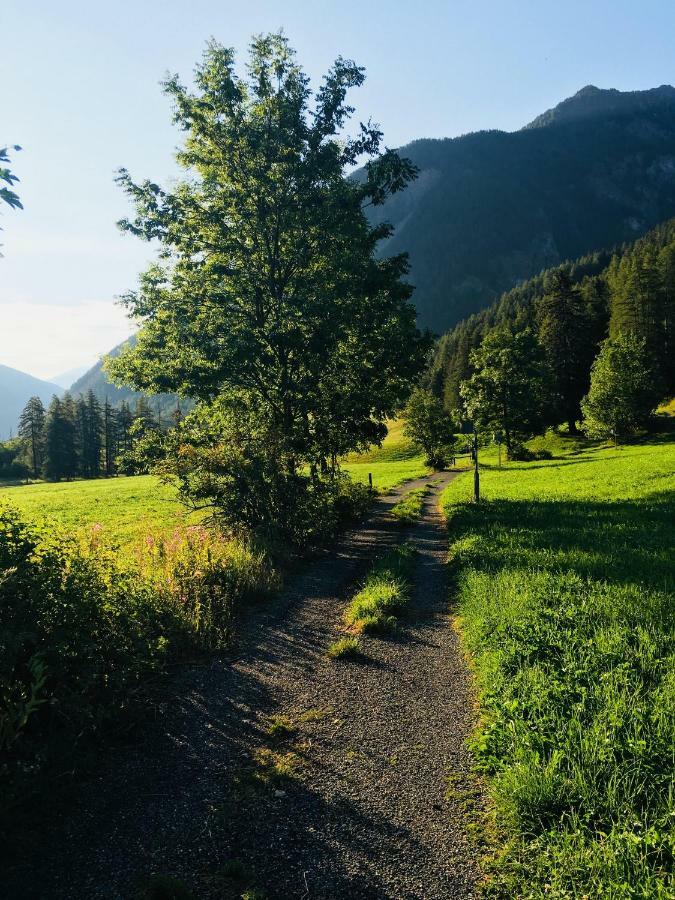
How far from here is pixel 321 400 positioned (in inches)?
727

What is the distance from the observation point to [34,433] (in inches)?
3531

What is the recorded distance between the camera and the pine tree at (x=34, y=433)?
8862cm

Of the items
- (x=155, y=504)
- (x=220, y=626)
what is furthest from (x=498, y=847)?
(x=155, y=504)

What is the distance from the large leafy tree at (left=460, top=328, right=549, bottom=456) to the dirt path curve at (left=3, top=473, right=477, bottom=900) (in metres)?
49.0

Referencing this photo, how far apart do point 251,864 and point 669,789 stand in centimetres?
325

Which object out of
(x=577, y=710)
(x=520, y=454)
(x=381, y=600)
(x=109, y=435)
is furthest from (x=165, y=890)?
(x=109, y=435)

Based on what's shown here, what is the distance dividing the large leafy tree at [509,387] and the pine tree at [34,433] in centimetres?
7976

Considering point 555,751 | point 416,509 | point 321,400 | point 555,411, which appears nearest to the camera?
point 555,751

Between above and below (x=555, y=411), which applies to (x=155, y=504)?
below

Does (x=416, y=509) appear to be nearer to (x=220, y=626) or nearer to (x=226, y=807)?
(x=220, y=626)

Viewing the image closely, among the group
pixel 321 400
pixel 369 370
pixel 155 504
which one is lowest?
pixel 155 504

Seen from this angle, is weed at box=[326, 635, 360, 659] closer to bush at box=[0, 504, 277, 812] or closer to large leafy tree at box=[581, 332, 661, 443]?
bush at box=[0, 504, 277, 812]

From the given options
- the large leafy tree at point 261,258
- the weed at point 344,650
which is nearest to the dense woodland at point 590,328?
the large leafy tree at point 261,258

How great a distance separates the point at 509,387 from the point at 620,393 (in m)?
11.5
